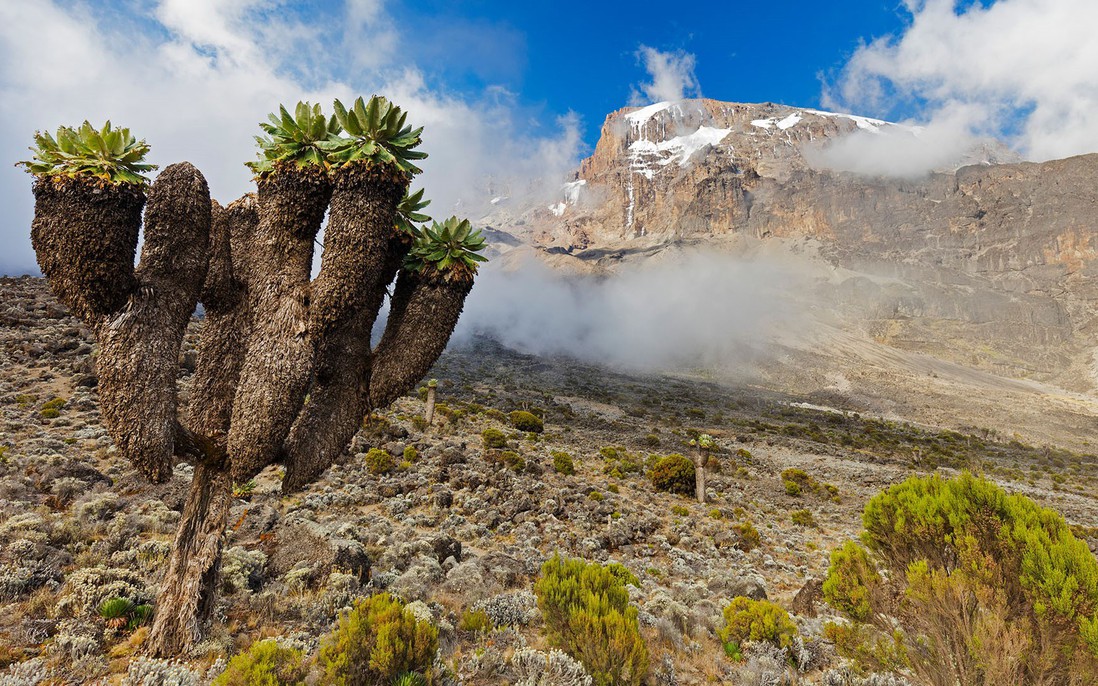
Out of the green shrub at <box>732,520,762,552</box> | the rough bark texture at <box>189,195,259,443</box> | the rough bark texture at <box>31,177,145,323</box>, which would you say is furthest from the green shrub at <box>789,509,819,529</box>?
the rough bark texture at <box>31,177,145,323</box>

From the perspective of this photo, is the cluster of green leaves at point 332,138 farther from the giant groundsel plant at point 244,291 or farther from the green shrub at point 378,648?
the green shrub at point 378,648

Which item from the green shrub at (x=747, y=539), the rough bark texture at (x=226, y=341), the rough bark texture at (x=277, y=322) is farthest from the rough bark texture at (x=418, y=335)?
the green shrub at (x=747, y=539)

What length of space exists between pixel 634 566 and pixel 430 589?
6.28 metres

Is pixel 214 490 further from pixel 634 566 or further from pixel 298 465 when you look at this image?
pixel 634 566

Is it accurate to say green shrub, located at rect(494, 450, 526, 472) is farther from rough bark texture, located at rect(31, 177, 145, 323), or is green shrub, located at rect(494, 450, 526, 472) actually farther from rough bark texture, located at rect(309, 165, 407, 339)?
rough bark texture, located at rect(31, 177, 145, 323)

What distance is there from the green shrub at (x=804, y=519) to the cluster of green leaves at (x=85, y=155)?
77.0 feet

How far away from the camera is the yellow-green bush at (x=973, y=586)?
16.2 feet

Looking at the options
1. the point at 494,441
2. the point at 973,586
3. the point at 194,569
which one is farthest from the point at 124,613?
the point at 494,441

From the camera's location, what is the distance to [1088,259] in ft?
476

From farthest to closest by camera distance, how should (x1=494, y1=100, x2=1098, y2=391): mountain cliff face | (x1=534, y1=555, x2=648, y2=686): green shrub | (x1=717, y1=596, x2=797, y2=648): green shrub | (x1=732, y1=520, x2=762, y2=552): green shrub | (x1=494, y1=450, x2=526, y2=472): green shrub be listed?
(x1=494, y1=100, x2=1098, y2=391): mountain cliff face, (x1=494, y1=450, x2=526, y2=472): green shrub, (x1=732, y1=520, x2=762, y2=552): green shrub, (x1=717, y1=596, x2=797, y2=648): green shrub, (x1=534, y1=555, x2=648, y2=686): green shrub

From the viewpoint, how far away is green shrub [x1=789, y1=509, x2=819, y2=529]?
1960cm

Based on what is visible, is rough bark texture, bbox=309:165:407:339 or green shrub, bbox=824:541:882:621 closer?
rough bark texture, bbox=309:165:407:339

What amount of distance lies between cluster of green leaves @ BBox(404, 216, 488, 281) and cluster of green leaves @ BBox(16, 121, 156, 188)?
324 centimetres

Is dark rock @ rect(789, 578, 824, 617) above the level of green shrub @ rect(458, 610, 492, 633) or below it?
below
